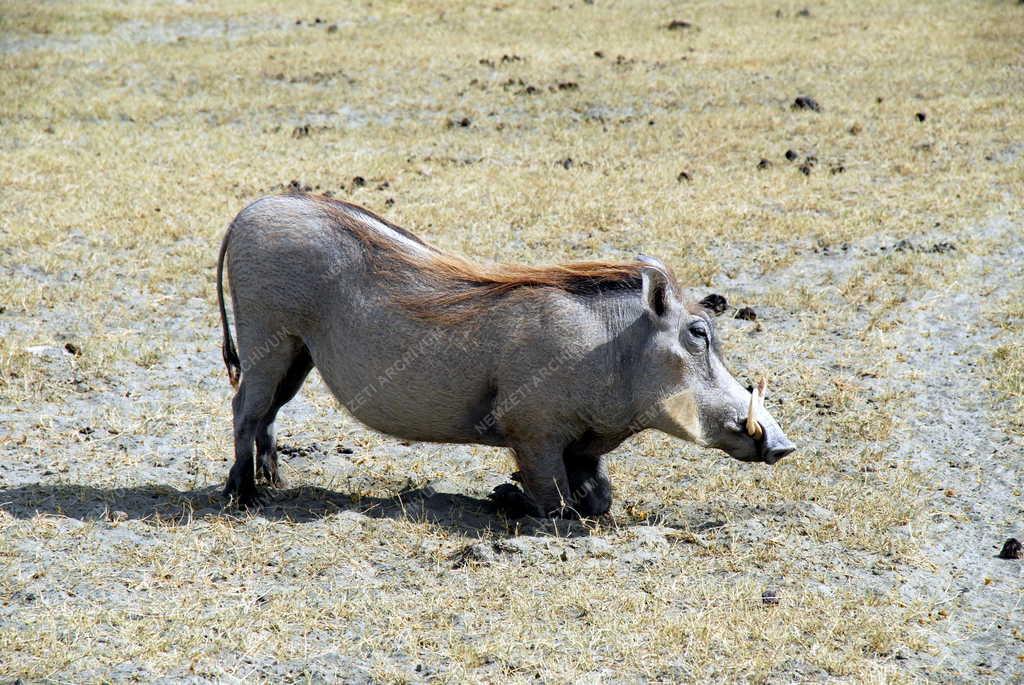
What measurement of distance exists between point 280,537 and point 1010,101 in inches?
387

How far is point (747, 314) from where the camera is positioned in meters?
7.22

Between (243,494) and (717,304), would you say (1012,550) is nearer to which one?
(717,304)

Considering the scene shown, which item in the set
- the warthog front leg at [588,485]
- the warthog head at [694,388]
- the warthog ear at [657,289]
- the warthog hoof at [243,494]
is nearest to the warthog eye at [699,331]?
the warthog head at [694,388]

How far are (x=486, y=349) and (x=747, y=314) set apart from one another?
9.11 ft

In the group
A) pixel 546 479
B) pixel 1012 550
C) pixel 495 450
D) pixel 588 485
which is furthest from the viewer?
pixel 495 450

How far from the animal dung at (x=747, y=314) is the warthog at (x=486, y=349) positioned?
2.24 m

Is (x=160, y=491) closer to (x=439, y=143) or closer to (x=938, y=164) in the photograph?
(x=439, y=143)

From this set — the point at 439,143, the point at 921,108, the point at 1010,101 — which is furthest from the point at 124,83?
the point at 1010,101

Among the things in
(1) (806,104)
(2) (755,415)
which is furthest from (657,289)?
(1) (806,104)

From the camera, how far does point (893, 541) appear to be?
187 inches

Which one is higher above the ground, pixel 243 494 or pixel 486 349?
pixel 486 349

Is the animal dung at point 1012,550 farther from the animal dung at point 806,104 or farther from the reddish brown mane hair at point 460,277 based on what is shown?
the animal dung at point 806,104

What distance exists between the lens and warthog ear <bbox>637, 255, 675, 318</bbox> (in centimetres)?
488

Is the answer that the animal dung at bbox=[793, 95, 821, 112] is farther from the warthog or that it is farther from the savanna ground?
the warthog
